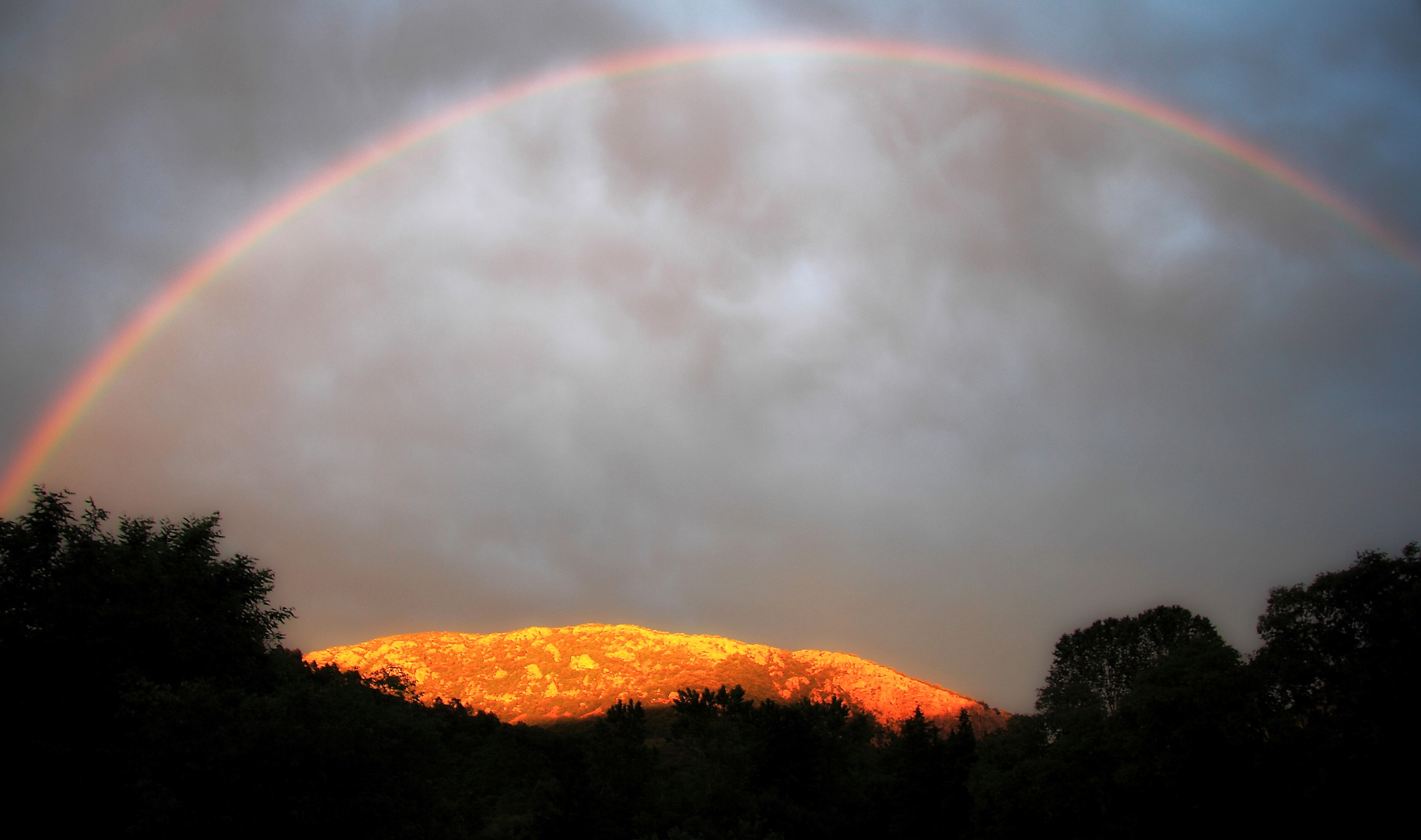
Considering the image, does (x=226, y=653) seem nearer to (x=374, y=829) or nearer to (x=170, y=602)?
(x=170, y=602)

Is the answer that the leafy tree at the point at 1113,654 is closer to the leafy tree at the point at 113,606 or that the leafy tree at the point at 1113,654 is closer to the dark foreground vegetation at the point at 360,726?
the dark foreground vegetation at the point at 360,726

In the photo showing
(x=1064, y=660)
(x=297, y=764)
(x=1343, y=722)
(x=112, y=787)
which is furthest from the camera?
(x=1064, y=660)

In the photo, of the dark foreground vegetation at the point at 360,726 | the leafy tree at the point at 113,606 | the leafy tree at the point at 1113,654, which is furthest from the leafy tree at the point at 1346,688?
the leafy tree at the point at 113,606

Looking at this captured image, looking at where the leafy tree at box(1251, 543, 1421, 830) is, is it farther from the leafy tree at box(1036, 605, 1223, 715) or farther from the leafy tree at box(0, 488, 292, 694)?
the leafy tree at box(0, 488, 292, 694)

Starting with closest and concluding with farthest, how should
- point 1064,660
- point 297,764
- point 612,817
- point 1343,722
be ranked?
1. point 297,764
2. point 1343,722
3. point 612,817
4. point 1064,660

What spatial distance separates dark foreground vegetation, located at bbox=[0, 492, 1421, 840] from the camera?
27.8 m

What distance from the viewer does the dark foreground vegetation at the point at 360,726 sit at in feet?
91.2

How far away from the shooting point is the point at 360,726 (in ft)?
95.5

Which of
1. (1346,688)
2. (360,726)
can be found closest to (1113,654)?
(1346,688)

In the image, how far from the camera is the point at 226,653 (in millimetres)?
37469

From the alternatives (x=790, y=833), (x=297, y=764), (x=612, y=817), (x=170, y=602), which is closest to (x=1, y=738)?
(x=170, y=602)

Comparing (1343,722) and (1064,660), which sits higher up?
(1064,660)

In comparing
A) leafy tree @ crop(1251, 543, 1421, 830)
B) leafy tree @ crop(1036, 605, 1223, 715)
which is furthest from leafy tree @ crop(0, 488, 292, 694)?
leafy tree @ crop(1036, 605, 1223, 715)

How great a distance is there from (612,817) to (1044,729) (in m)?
32.6
